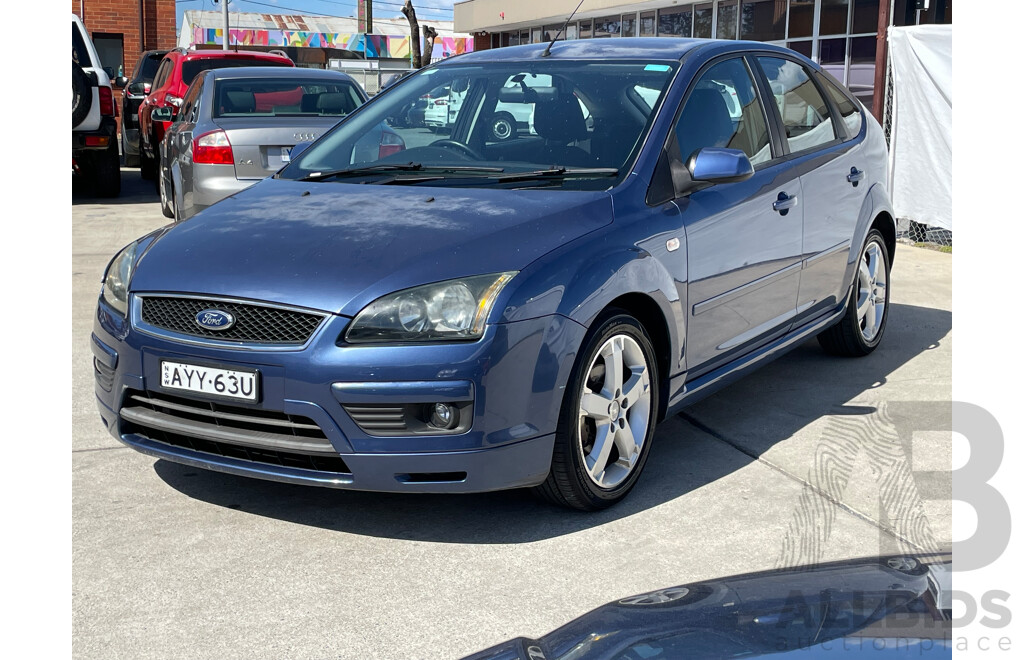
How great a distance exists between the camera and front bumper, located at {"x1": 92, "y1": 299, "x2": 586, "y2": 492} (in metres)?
3.33

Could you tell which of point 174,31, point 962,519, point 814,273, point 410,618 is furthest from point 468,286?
point 174,31

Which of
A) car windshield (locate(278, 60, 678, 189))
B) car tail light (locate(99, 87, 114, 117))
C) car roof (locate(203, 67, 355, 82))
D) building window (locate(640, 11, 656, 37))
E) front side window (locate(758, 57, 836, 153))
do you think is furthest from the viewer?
building window (locate(640, 11, 656, 37))

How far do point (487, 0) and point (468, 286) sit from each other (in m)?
31.3

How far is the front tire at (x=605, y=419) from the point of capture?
143 inches

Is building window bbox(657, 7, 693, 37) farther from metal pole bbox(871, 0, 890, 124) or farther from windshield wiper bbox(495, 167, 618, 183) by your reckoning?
windshield wiper bbox(495, 167, 618, 183)

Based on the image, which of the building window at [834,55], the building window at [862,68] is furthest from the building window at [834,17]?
the building window at [862,68]

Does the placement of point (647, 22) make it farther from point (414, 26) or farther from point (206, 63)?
point (206, 63)

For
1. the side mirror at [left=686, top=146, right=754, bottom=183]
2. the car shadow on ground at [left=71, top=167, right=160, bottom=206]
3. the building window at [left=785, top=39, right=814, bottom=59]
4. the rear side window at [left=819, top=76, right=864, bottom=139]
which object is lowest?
the car shadow on ground at [left=71, top=167, right=160, bottom=206]

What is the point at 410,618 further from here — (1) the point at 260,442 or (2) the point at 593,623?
(2) the point at 593,623

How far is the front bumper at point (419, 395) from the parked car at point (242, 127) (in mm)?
4239

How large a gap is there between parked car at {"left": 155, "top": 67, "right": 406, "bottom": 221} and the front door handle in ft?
12.2

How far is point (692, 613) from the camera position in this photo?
5.84 ft

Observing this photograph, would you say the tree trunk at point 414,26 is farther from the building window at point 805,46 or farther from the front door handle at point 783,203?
the front door handle at point 783,203

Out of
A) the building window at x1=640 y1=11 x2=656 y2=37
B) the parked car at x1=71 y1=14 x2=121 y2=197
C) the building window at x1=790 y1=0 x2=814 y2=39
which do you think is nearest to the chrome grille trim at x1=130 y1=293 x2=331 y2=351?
the parked car at x1=71 y1=14 x2=121 y2=197
